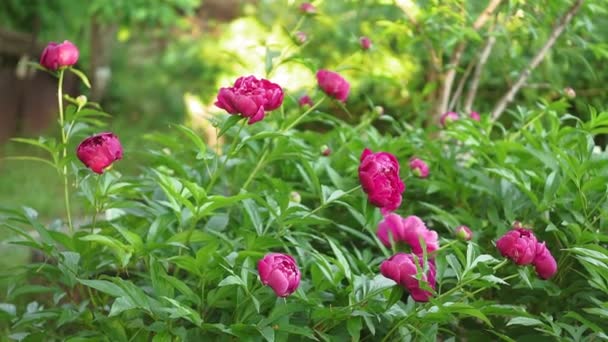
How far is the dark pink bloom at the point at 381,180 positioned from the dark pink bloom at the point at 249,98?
18 centimetres

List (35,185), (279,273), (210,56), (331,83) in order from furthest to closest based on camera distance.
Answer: (210,56)
(35,185)
(331,83)
(279,273)

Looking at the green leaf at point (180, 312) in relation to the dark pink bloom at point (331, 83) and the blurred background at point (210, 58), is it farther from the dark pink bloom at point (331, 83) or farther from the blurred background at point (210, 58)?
the blurred background at point (210, 58)

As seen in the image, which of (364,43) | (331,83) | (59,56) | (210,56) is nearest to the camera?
(59,56)

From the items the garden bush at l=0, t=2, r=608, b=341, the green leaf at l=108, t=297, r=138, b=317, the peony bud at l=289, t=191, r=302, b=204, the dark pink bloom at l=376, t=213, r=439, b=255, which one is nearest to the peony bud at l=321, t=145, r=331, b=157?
the garden bush at l=0, t=2, r=608, b=341

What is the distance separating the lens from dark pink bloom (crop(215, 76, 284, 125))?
1.28m

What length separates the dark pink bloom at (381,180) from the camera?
1.31 m

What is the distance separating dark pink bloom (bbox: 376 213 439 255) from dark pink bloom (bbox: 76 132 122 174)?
0.46 meters

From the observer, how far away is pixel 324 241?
Answer: 4.92 feet

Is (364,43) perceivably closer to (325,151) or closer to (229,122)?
(325,151)

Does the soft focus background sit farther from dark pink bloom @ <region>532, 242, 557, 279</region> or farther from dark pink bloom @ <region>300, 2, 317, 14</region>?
dark pink bloom @ <region>532, 242, 557, 279</region>

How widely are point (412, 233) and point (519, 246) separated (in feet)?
0.61

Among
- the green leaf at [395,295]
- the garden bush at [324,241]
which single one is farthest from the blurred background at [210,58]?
the green leaf at [395,295]

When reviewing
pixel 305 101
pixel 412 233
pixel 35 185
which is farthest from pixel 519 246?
pixel 35 185

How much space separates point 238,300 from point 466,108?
4.08 feet
